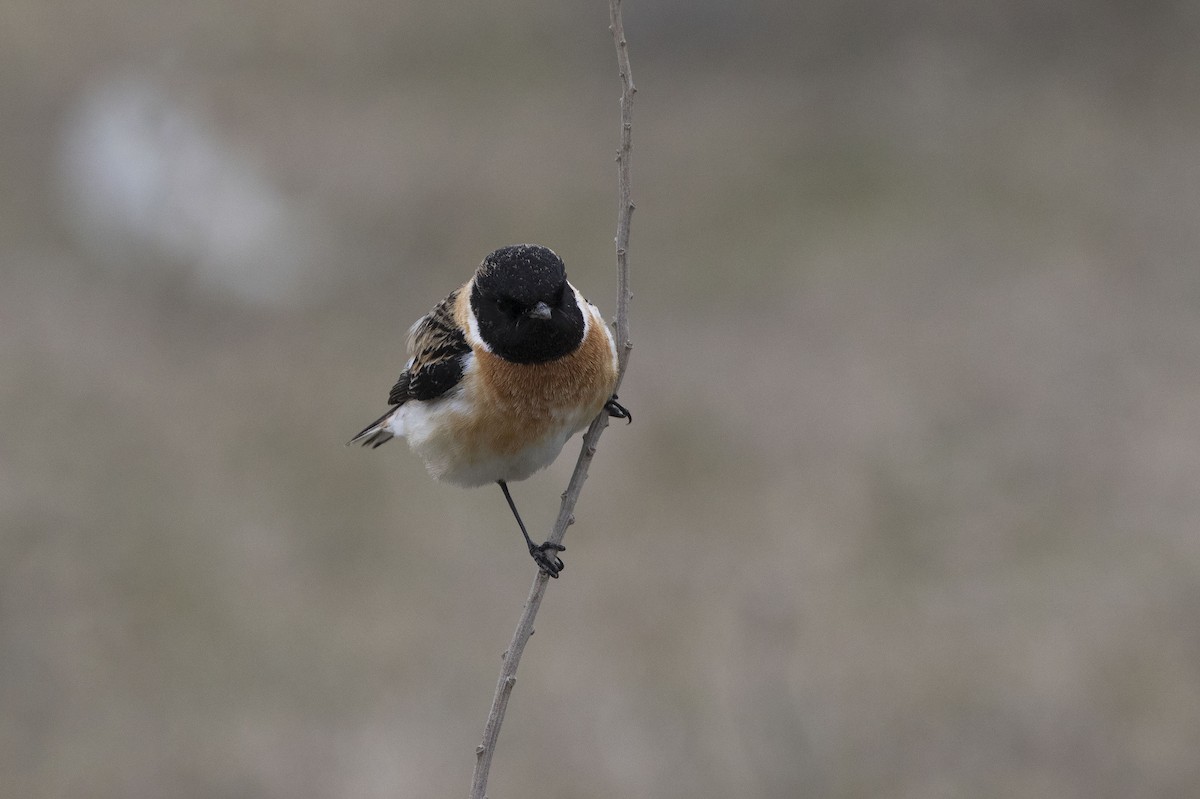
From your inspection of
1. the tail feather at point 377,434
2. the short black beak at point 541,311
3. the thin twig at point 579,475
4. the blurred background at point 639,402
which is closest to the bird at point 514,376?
the short black beak at point 541,311

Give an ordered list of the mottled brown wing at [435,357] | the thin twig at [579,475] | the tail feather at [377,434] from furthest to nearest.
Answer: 1. the tail feather at [377,434]
2. the mottled brown wing at [435,357]
3. the thin twig at [579,475]

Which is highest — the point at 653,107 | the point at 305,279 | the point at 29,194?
the point at 653,107

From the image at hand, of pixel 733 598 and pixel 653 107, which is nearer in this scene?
pixel 733 598

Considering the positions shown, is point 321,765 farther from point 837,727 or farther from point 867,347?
point 867,347

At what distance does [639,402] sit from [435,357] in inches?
377

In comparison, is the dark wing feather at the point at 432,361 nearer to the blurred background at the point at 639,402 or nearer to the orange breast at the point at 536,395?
the orange breast at the point at 536,395

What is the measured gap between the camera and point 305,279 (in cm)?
1811

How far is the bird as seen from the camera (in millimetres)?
4910

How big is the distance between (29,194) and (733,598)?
13.0 metres

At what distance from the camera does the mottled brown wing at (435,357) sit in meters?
5.41

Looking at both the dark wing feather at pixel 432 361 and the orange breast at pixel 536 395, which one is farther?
the dark wing feather at pixel 432 361

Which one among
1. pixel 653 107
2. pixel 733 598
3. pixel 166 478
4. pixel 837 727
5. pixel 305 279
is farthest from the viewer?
pixel 653 107

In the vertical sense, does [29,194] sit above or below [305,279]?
above

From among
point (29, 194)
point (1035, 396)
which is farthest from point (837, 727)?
point (29, 194)
